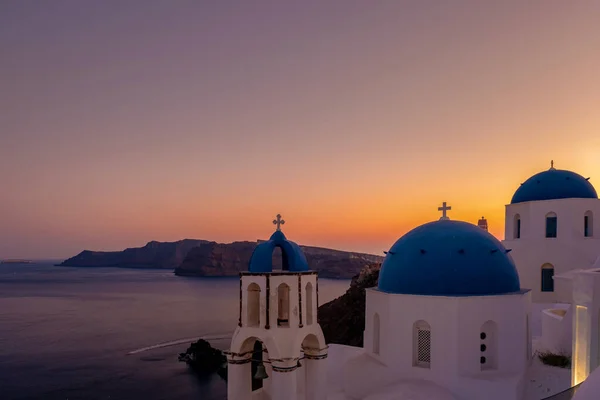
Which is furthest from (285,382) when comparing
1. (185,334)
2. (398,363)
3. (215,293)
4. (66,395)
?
(215,293)

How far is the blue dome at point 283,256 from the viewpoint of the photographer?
10.4 metres

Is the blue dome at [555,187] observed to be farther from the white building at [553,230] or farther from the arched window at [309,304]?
the arched window at [309,304]

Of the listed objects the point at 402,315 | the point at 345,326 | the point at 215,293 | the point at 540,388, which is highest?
the point at 402,315

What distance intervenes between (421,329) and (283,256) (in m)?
3.87

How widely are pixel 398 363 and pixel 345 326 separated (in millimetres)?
28053

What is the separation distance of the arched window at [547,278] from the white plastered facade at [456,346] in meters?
8.56

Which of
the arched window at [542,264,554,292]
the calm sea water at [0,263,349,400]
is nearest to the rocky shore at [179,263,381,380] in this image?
the calm sea water at [0,263,349,400]

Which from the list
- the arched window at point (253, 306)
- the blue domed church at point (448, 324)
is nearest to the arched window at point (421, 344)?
the blue domed church at point (448, 324)

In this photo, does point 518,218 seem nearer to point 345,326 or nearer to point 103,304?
point 345,326

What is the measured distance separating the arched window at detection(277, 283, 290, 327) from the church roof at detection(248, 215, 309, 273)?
46cm

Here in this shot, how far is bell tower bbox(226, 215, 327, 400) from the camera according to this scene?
1016 centimetres

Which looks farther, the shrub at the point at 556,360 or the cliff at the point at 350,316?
the cliff at the point at 350,316

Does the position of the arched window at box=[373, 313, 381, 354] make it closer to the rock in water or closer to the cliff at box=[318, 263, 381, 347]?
the cliff at box=[318, 263, 381, 347]

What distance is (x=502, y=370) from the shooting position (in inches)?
449
